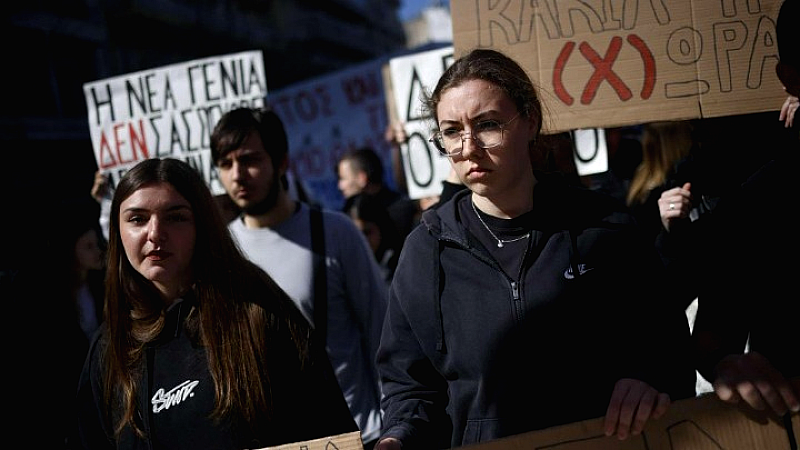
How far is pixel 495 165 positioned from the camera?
2035 mm

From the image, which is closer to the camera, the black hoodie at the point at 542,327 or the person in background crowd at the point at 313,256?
the black hoodie at the point at 542,327

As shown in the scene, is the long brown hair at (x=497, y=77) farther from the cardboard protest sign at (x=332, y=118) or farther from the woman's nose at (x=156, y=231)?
the cardboard protest sign at (x=332, y=118)

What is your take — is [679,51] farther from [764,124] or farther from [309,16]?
[309,16]

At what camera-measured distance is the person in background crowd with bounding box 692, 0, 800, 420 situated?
197 cm

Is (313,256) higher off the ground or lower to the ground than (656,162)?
lower

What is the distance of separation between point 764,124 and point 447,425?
5.11 ft

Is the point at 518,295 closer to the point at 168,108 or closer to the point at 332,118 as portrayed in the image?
the point at 168,108

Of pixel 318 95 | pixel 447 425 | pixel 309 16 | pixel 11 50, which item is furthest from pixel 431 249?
pixel 309 16

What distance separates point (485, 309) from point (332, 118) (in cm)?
621

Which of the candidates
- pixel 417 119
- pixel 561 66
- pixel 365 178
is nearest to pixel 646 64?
pixel 561 66

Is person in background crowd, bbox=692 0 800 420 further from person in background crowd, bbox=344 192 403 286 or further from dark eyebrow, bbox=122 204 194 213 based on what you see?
person in background crowd, bbox=344 192 403 286

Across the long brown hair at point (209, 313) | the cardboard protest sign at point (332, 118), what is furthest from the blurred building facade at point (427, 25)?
the long brown hair at point (209, 313)

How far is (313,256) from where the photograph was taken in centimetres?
347

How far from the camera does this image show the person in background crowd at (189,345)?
7.43 feet
